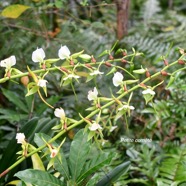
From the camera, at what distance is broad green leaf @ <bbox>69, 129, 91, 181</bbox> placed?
0.87 meters

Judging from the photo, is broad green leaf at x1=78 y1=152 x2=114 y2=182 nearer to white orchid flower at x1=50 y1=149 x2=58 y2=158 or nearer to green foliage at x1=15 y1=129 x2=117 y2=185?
green foliage at x1=15 y1=129 x2=117 y2=185

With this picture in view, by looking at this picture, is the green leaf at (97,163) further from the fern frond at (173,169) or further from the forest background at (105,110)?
the fern frond at (173,169)

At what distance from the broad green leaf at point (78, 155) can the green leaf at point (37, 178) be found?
5 centimetres

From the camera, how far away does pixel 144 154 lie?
46.4 inches

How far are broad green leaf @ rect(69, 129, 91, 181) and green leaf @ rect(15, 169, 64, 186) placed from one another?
0.05m

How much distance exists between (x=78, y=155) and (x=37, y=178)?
112mm

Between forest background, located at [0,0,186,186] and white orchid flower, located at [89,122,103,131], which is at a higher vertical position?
white orchid flower, located at [89,122,103,131]

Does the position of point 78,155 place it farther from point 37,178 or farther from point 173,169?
point 173,169

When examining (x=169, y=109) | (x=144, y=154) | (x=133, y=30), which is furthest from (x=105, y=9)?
(x=144, y=154)

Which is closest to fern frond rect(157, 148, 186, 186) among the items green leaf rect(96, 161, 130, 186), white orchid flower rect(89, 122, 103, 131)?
green leaf rect(96, 161, 130, 186)

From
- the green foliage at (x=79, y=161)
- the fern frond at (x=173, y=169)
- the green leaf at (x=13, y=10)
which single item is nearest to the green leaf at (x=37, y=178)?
the green foliage at (x=79, y=161)

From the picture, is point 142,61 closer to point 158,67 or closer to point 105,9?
point 158,67

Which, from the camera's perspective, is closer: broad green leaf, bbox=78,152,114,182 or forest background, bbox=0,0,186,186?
broad green leaf, bbox=78,152,114,182

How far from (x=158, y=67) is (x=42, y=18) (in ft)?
1.83
